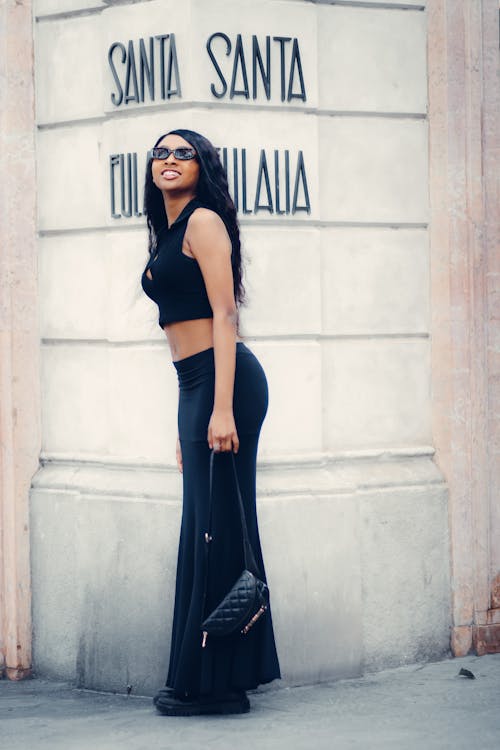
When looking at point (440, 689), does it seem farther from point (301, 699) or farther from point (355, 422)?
point (355, 422)

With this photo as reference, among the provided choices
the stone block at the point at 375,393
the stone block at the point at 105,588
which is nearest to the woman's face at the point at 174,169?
the stone block at the point at 375,393

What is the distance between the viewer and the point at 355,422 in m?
6.91

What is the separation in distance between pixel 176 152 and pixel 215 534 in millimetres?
1586

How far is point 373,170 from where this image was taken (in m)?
6.92

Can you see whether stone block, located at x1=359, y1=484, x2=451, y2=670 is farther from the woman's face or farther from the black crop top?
the woman's face

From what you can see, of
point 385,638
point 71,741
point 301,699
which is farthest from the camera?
point 385,638

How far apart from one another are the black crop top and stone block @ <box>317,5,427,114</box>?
127cm

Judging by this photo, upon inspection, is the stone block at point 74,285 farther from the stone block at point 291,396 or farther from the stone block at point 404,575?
the stone block at point 404,575

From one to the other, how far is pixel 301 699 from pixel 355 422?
1.40 m

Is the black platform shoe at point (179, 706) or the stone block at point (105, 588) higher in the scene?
the stone block at point (105, 588)

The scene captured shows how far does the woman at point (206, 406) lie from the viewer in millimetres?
5762

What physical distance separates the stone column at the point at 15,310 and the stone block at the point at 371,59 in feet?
4.88

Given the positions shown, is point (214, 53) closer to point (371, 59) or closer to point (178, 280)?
point (371, 59)

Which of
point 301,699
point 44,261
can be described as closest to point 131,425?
point 44,261
